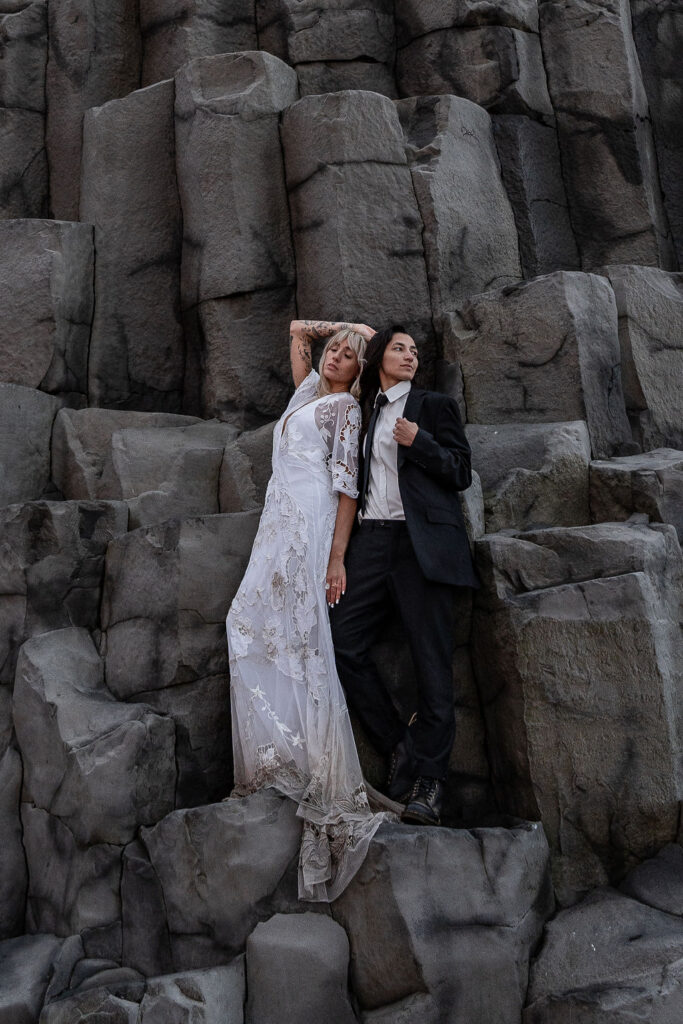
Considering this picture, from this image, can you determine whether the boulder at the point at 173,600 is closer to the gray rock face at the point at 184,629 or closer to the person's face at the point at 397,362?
the gray rock face at the point at 184,629

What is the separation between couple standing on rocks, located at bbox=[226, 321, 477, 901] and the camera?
4047 millimetres

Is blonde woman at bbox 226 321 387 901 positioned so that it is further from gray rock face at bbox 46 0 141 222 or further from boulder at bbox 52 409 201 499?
gray rock face at bbox 46 0 141 222

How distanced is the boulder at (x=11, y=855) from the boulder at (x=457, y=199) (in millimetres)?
3486

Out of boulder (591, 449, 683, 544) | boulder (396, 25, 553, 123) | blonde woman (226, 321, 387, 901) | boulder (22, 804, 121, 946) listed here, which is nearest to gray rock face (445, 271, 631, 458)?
boulder (591, 449, 683, 544)

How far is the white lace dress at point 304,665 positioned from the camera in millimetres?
3954

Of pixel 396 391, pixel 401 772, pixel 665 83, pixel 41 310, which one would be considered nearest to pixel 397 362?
pixel 396 391

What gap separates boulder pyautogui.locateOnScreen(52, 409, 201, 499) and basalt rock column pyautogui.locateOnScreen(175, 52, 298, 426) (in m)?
0.50

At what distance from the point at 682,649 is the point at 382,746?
4.33 ft

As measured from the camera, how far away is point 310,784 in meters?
Answer: 4.04

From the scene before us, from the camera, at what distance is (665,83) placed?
7.83m

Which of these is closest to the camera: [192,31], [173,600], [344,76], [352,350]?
[173,600]

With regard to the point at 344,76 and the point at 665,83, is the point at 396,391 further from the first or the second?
the point at 665,83

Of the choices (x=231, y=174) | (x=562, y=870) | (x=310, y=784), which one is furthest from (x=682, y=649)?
(x=231, y=174)

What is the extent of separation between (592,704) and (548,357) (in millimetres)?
2232
